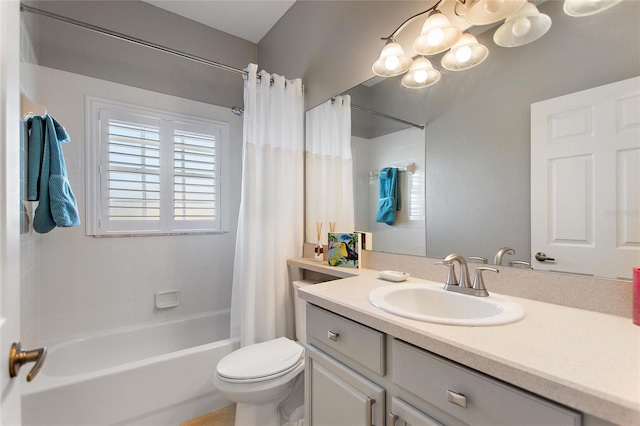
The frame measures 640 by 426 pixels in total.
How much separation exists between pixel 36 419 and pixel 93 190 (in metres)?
1.32

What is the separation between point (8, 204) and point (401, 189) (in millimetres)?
1426

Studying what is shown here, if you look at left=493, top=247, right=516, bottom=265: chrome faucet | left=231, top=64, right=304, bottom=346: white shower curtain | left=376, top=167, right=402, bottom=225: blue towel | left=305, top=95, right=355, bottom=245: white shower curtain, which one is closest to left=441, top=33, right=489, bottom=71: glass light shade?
left=376, top=167, right=402, bottom=225: blue towel

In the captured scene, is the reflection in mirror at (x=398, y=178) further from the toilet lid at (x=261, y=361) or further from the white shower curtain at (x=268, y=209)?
the toilet lid at (x=261, y=361)

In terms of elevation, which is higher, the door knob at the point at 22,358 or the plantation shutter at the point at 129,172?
the plantation shutter at the point at 129,172

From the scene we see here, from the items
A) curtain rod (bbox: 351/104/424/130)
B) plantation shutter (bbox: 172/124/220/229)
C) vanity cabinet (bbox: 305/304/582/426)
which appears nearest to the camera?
vanity cabinet (bbox: 305/304/582/426)

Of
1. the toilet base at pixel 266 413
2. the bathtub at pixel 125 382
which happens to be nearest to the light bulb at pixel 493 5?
the toilet base at pixel 266 413

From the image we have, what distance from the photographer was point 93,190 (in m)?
1.97

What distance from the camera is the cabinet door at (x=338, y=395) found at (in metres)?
0.88

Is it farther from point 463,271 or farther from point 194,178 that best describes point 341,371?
point 194,178

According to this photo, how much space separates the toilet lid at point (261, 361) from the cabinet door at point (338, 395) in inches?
13.2

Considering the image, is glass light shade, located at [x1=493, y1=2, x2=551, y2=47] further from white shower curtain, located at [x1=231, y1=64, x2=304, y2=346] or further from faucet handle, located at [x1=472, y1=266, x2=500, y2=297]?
white shower curtain, located at [x1=231, y1=64, x2=304, y2=346]

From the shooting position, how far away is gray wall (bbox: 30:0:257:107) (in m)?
1.88

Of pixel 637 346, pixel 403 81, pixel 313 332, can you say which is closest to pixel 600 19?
pixel 403 81

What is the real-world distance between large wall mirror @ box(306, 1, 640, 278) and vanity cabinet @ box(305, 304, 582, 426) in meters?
0.60
